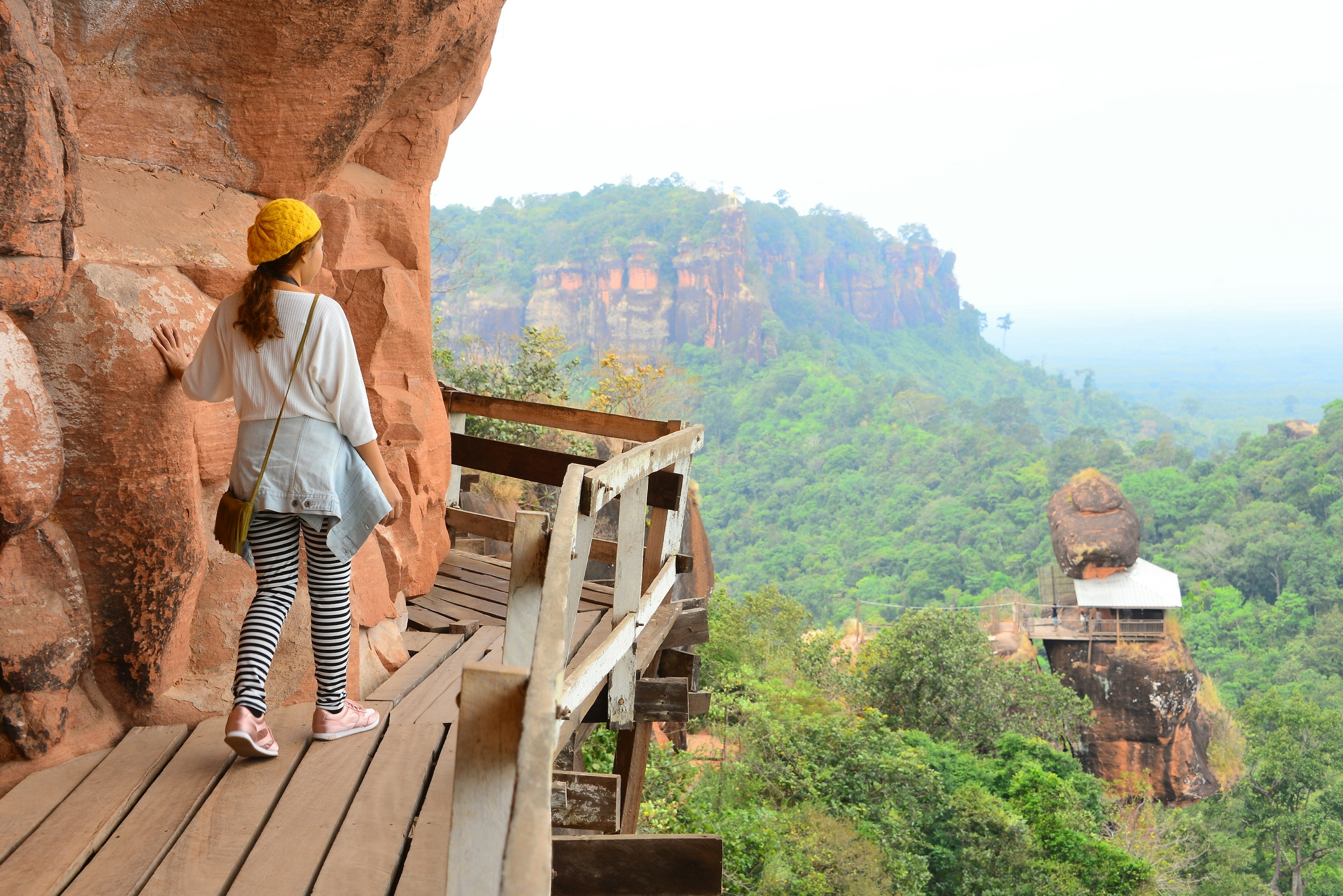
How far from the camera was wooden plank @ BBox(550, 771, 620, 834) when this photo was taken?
8.22 feet

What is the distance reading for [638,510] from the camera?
270 cm

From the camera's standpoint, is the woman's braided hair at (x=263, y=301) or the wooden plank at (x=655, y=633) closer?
the woman's braided hair at (x=263, y=301)

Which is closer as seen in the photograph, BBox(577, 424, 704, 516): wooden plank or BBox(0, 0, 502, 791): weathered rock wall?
BBox(577, 424, 704, 516): wooden plank

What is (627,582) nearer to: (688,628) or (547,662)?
(688,628)

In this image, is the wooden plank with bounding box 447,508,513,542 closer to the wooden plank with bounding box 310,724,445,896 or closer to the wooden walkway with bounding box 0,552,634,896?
the wooden walkway with bounding box 0,552,634,896

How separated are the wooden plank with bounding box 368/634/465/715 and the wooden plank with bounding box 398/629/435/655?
0.02 m

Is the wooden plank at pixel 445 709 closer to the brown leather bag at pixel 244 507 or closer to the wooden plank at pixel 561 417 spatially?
the brown leather bag at pixel 244 507

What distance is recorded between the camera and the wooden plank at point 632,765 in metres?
4.22

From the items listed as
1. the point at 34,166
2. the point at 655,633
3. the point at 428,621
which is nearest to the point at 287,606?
the point at 34,166

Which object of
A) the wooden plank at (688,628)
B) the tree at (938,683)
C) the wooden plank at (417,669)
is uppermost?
the wooden plank at (417,669)

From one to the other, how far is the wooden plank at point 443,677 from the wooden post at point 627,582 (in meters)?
0.49

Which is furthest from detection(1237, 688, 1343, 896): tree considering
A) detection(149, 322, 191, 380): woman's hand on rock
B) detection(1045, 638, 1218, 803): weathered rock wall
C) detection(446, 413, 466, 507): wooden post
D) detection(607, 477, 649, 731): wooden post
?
detection(149, 322, 191, 380): woman's hand on rock

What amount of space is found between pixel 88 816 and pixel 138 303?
4.12 ft

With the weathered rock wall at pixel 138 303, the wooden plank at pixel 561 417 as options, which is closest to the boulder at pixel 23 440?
the weathered rock wall at pixel 138 303
